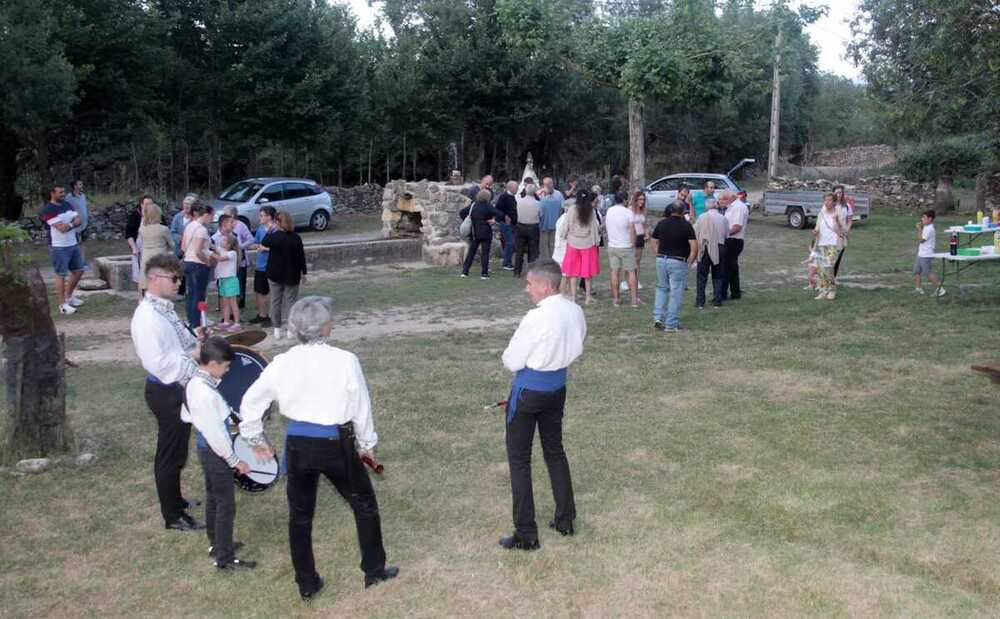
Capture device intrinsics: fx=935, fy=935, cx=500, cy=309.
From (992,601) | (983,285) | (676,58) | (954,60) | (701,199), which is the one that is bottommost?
(992,601)

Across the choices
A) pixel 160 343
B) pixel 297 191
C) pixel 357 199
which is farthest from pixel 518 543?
pixel 357 199

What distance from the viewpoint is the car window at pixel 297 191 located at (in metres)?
23.8

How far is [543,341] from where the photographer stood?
4.90 m

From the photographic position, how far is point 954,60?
30.2ft

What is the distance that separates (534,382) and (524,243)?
10.8 metres

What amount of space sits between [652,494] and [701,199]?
44.6ft

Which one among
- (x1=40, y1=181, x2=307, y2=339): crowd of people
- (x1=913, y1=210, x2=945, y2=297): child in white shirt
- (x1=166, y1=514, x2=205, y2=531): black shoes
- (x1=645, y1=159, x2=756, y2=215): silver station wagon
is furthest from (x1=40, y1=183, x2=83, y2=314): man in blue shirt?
(x1=645, y1=159, x2=756, y2=215): silver station wagon

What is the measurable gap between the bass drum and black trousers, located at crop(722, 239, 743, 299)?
8586mm

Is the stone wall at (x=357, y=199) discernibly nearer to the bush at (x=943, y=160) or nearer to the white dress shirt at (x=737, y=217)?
the bush at (x=943, y=160)

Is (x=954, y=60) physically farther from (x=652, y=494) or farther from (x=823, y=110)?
(x=823, y=110)

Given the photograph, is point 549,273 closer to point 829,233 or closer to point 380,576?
point 380,576

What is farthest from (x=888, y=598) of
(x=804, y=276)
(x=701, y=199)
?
(x=701, y=199)

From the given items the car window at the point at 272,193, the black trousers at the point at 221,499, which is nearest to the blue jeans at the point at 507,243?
the car window at the point at 272,193

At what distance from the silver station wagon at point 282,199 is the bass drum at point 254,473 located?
55.4ft
